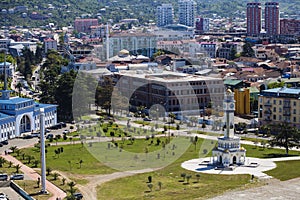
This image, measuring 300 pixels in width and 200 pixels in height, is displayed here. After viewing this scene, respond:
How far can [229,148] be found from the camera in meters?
25.6

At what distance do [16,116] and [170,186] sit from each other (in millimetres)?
12989

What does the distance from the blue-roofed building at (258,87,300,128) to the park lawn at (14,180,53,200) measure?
1412 centimetres

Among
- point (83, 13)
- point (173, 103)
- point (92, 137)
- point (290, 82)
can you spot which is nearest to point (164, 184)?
point (92, 137)

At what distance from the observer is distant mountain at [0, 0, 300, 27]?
342ft

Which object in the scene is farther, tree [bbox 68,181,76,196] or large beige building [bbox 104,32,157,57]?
large beige building [bbox 104,32,157,57]

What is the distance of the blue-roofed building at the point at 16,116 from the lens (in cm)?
3222

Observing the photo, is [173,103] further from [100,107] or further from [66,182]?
[66,182]

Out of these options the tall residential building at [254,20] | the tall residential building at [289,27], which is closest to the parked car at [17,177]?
the tall residential building at [254,20]

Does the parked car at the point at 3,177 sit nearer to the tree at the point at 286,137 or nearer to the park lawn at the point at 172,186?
the park lawn at the point at 172,186

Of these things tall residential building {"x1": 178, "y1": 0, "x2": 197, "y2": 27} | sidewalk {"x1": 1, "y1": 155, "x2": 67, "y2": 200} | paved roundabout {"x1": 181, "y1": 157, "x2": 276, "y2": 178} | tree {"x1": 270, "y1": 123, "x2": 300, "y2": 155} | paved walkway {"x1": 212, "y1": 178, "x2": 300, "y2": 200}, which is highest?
tall residential building {"x1": 178, "y1": 0, "x2": 197, "y2": 27}

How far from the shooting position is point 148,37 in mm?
64688

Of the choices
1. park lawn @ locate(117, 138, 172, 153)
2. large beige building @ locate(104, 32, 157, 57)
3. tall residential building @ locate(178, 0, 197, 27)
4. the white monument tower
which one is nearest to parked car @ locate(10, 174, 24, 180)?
park lawn @ locate(117, 138, 172, 153)

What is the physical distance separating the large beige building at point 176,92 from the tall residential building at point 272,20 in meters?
44.3

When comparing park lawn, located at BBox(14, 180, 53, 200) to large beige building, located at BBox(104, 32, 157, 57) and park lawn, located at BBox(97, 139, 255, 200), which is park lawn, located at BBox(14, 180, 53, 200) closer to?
park lawn, located at BBox(97, 139, 255, 200)
